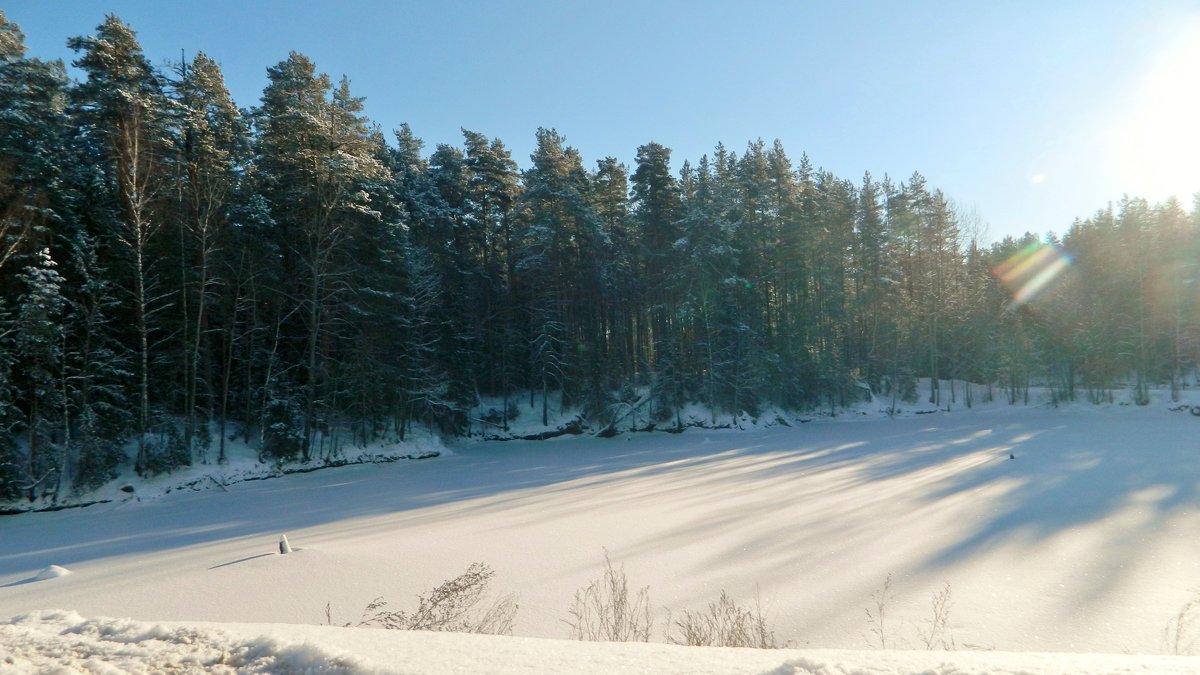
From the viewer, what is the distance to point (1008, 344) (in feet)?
127

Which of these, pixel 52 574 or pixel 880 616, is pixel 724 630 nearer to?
pixel 880 616

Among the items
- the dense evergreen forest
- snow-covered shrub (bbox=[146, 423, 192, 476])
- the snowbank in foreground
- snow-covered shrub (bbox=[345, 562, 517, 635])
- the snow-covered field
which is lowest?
the snow-covered field

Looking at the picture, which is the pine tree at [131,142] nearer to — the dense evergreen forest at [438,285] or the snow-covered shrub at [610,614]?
the dense evergreen forest at [438,285]

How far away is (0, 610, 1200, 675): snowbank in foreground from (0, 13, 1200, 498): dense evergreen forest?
53.2 ft

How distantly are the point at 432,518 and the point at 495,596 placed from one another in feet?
18.9

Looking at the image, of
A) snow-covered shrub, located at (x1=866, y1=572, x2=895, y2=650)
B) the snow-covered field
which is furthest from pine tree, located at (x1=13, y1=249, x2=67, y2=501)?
snow-covered shrub, located at (x1=866, y1=572, x2=895, y2=650)

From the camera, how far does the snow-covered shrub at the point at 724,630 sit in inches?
196

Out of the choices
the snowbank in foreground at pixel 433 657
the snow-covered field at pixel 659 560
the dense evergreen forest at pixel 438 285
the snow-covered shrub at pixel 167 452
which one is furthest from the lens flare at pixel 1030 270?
the snow-covered shrub at pixel 167 452

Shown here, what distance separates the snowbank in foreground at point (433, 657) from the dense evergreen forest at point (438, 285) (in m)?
16.2

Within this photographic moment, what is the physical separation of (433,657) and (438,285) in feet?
90.1

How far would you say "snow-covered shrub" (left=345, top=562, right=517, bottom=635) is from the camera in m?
5.54

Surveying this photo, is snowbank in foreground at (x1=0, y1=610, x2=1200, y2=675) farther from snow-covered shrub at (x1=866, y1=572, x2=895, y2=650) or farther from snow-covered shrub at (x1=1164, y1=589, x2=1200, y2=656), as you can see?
snow-covered shrub at (x1=1164, y1=589, x2=1200, y2=656)

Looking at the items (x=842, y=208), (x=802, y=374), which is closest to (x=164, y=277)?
(x=802, y=374)

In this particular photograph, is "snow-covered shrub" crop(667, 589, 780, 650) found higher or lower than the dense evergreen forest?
lower
